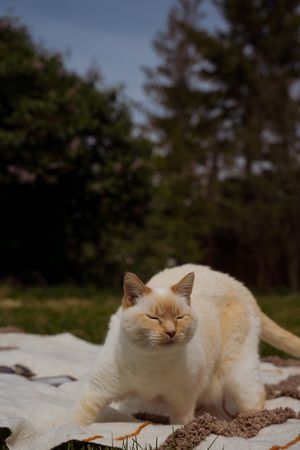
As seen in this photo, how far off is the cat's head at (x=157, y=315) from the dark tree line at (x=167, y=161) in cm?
640

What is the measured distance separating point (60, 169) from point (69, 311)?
3.37 m

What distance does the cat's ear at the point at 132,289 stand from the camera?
212cm

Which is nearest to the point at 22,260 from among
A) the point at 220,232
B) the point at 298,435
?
the point at 220,232

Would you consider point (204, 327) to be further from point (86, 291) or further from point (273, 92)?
point (273, 92)

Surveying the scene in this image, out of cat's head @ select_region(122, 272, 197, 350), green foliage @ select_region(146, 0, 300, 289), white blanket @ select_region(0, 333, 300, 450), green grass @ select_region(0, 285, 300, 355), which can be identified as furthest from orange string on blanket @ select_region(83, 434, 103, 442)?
green foliage @ select_region(146, 0, 300, 289)

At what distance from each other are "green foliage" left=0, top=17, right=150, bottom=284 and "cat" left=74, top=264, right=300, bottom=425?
607 centimetres

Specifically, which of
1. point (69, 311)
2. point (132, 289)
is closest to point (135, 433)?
point (132, 289)

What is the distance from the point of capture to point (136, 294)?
2.15 metres

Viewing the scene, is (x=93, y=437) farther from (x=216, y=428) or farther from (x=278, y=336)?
(x=278, y=336)

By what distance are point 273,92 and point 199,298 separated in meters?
12.1

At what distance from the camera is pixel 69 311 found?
571cm

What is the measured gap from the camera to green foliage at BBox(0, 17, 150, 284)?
8.44 m

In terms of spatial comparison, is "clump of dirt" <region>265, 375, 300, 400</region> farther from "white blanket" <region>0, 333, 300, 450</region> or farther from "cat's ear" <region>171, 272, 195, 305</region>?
"cat's ear" <region>171, 272, 195, 305</region>

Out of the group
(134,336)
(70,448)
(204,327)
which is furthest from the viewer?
(204,327)
